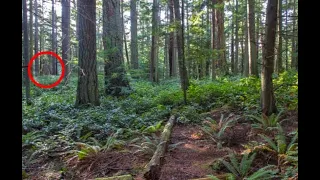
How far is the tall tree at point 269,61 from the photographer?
6864 millimetres

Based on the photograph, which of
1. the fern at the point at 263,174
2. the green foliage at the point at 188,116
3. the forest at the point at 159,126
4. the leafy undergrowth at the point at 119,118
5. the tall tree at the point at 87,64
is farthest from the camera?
the tall tree at the point at 87,64

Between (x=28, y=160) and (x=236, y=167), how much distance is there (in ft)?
13.5

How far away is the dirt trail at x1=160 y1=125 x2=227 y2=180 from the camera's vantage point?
4418mm

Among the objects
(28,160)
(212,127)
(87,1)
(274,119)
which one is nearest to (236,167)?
(212,127)

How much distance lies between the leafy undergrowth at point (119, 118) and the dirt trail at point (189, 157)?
0.57 m

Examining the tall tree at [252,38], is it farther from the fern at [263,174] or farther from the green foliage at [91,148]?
the fern at [263,174]

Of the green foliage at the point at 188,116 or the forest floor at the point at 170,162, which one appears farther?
the green foliage at the point at 188,116

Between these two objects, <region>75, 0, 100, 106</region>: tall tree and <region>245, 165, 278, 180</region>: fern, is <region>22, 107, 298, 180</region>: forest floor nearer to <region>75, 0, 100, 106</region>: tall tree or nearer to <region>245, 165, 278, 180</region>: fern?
<region>245, 165, 278, 180</region>: fern

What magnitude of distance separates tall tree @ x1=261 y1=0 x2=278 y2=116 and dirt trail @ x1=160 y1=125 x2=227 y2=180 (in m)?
2.20

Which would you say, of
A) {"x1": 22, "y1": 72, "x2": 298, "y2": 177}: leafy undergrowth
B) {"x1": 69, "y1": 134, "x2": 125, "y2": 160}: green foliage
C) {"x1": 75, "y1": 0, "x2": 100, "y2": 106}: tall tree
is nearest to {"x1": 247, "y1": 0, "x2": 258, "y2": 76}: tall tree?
{"x1": 22, "y1": 72, "x2": 298, "y2": 177}: leafy undergrowth

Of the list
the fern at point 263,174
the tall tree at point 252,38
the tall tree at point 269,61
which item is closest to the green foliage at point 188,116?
the tall tree at point 269,61

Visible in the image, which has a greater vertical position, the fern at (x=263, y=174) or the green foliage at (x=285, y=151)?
the green foliage at (x=285, y=151)
